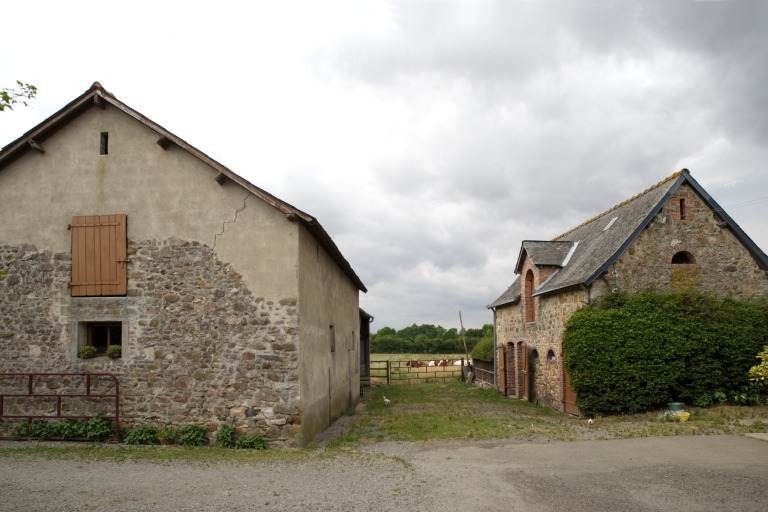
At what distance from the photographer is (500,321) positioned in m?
26.8

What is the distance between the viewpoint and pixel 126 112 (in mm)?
12383

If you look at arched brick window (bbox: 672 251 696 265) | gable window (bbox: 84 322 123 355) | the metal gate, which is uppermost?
arched brick window (bbox: 672 251 696 265)

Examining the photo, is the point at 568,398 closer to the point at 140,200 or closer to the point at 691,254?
the point at 691,254

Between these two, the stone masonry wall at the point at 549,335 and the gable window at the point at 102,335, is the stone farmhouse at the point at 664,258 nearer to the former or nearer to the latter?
the stone masonry wall at the point at 549,335

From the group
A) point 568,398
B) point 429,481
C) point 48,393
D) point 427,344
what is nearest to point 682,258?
point 568,398

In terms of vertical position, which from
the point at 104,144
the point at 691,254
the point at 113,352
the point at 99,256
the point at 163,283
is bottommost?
the point at 113,352

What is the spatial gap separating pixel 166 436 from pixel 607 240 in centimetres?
1351

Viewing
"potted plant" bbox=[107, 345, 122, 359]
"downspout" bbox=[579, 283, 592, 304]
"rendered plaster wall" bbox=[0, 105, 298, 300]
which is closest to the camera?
"rendered plaster wall" bbox=[0, 105, 298, 300]

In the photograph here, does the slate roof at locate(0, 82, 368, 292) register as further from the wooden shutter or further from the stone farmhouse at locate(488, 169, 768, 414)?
the stone farmhouse at locate(488, 169, 768, 414)

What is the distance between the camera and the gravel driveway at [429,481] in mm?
7559

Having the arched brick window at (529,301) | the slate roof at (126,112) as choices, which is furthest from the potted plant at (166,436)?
the arched brick window at (529,301)

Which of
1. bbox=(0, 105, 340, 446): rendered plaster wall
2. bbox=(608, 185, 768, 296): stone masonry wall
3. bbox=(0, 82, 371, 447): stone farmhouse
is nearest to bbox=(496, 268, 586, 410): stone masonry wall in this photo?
bbox=(608, 185, 768, 296): stone masonry wall

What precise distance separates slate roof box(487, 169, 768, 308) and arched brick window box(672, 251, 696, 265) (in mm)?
1347

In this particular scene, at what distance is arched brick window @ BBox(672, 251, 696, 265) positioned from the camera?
16.4 metres
